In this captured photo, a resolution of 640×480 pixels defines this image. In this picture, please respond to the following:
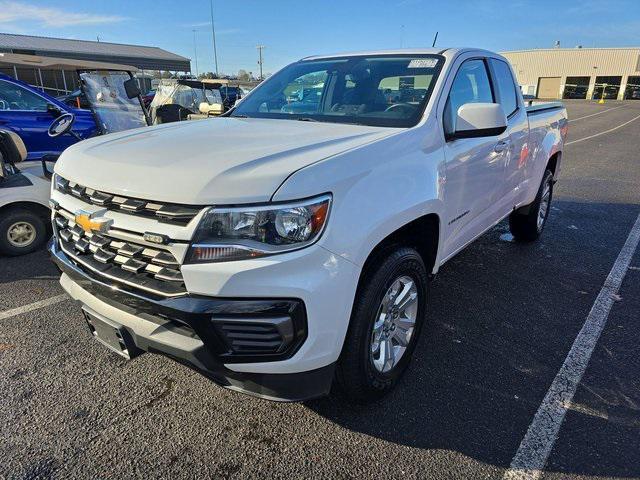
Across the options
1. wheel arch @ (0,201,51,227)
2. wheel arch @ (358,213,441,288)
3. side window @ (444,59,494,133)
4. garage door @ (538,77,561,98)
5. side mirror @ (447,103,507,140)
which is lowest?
garage door @ (538,77,561,98)

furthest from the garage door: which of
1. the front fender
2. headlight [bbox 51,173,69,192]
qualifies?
headlight [bbox 51,173,69,192]

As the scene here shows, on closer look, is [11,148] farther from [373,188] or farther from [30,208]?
[373,188]

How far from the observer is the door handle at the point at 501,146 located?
→ 3.61 m

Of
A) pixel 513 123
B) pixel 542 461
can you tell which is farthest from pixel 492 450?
pixel 513 123

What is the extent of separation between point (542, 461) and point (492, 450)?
22 centimetres

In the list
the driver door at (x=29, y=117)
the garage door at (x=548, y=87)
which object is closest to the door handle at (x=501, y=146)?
the driver door at (x=29, y=117)

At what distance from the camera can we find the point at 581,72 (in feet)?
231

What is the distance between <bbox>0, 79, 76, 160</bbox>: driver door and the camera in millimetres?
7223

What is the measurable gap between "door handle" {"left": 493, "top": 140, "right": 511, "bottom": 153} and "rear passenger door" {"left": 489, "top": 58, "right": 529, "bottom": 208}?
0.03 metres

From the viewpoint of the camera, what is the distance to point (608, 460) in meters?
2.23

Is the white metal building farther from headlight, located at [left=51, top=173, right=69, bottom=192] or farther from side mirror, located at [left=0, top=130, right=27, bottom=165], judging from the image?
headlight, located at [left=51, top=173, right=69, bottom=192]

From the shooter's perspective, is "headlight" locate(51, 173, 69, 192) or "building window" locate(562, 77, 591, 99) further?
"building window" locate(562, 77, 591, 99)

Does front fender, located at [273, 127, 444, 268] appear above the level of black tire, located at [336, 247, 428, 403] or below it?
above

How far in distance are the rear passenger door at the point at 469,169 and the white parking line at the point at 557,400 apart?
1.01 metres
